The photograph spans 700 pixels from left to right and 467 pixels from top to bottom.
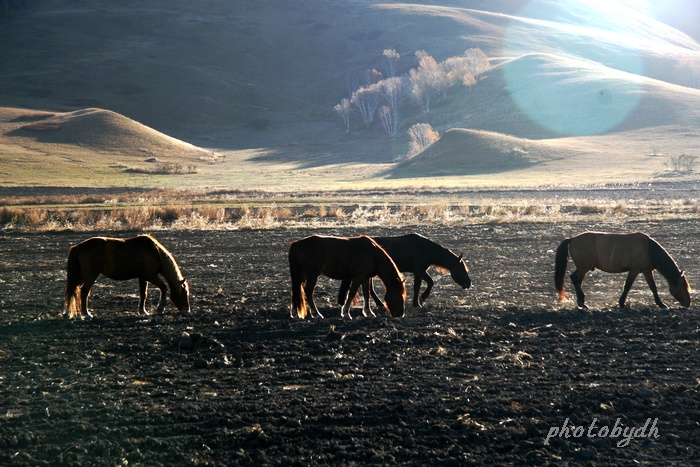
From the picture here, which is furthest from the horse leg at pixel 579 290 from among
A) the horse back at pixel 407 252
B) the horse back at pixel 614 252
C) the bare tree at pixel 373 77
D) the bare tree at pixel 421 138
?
the bare tree at pixel 373 77

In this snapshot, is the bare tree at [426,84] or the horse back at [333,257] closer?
the horse back at [333,257]

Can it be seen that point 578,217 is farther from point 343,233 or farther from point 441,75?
point 441,75

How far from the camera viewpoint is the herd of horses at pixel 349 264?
42.6ft

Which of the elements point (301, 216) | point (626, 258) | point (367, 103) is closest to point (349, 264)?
point (626, 258)

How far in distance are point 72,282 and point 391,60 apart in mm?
182055

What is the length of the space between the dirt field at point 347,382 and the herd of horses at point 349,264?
0.52m

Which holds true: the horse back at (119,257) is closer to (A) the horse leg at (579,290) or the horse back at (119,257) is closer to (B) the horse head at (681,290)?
(A) the horse leg at (579,290)

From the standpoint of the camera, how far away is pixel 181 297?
14.0m

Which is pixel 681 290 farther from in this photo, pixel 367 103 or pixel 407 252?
pixel 367 103

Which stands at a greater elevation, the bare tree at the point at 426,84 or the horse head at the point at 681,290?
the bare tree at the point at 426,84

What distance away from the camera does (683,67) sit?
167375mm

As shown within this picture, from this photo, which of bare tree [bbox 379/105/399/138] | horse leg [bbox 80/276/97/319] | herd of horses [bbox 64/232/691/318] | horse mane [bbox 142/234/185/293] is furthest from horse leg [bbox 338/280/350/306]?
bare tree [bbox 379/105/399/138]

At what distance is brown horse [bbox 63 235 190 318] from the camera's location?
13.3 meters

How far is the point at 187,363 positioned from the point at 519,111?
12163 cm
